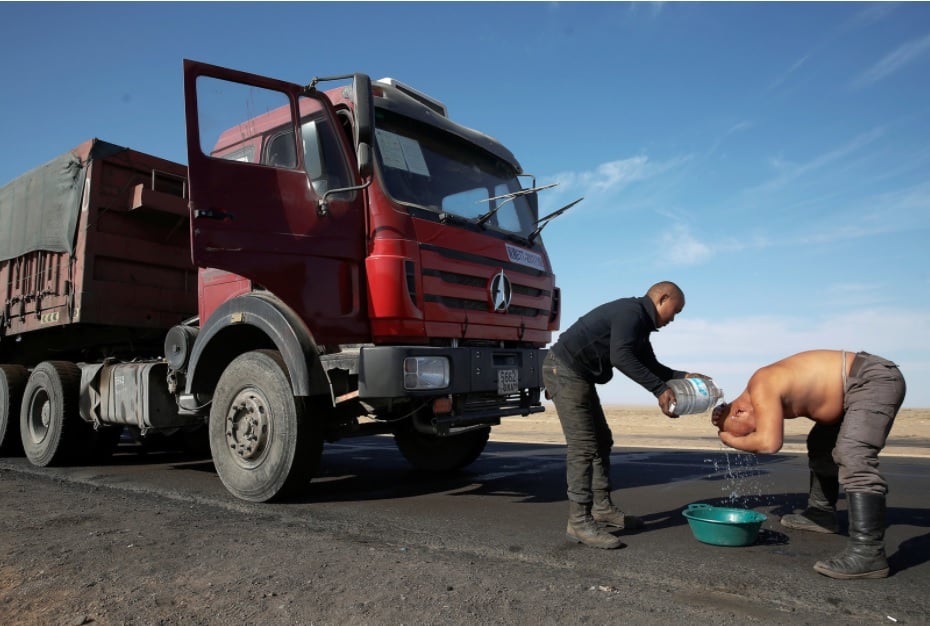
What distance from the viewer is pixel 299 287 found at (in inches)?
191

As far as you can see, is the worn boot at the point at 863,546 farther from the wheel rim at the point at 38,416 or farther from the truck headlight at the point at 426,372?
the wheel rim at the point at 38,416

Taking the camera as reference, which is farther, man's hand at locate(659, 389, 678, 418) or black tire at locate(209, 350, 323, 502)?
black tire at locate(209, 350, 323, 502)

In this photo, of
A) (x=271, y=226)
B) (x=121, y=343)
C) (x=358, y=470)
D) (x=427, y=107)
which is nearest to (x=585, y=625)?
(x=271, y=226)

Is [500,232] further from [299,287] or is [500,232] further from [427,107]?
[299,287]

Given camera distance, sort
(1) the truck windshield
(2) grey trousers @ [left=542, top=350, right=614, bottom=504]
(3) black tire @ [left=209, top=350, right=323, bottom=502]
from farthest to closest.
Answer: (1) the truck windshield
(3) black tire @ [left=209, top=350, right=323, bottom=502]
(2) grey trousers @ [left=542, top=350, right=614, bottom=504]

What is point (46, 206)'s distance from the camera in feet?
24.3

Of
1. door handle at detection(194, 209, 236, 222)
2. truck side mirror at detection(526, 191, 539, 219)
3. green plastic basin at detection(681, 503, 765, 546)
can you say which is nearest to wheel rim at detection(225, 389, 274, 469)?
door handle at detection(194, 209, 236, 222)

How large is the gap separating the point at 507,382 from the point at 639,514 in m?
1.38

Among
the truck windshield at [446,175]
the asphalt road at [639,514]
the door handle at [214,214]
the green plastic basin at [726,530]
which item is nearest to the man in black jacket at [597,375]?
the asphalt road at [639,514]

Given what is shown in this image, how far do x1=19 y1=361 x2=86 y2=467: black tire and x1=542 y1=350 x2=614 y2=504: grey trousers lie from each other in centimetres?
575

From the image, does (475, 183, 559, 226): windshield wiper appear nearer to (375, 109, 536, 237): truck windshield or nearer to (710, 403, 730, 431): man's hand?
(375, 109, 536, 237): truck windshield

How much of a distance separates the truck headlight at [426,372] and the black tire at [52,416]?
4789 millimetres

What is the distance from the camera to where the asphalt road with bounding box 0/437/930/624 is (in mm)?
2979

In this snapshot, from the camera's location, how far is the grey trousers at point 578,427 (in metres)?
3.99
